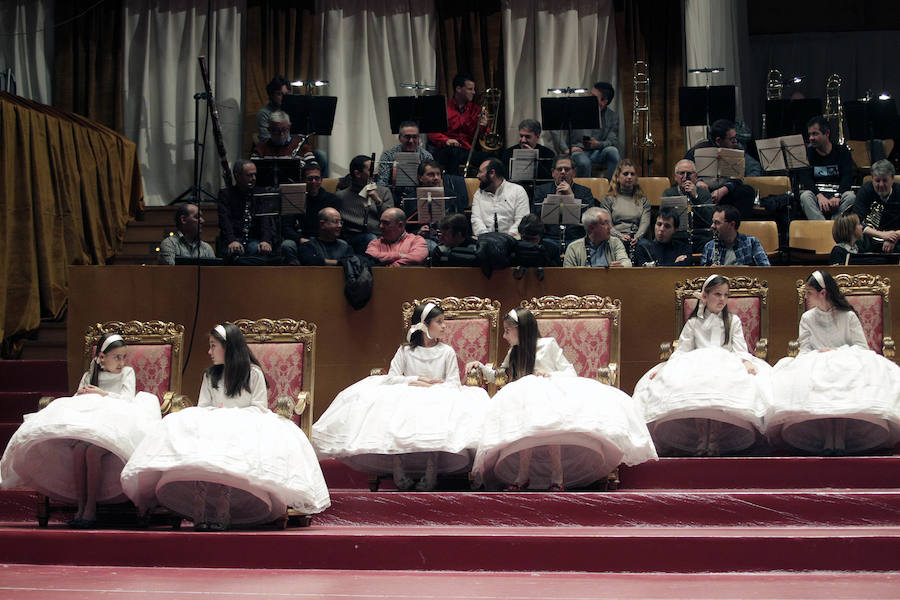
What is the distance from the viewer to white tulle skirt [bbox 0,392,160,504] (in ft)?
18.2

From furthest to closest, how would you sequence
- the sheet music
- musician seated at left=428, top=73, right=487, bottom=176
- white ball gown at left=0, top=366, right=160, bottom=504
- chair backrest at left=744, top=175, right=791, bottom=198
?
1. musician seated at left=428, top=73, right=487, bottom=176
2. chair backrest at left=744, top=175, right=791, bottom=198
3. the sheet music
4. white ball gown at left=0, top=366, right=160, bottom=504

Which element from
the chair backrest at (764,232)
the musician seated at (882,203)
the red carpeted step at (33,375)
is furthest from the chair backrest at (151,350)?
the musician seated at (882,203)

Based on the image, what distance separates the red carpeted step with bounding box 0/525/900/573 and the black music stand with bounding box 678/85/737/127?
575 cm

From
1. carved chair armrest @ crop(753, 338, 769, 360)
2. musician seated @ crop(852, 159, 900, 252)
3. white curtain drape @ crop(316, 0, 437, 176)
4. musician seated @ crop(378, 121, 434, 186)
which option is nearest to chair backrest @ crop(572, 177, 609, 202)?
musician seated @ crop(378, 121, 434, 186)

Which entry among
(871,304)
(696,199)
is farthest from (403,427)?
(696,199)

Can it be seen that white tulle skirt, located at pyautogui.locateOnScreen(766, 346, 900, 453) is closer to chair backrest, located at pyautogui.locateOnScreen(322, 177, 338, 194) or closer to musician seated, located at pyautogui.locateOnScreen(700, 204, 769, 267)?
musician seated, located at pyautogui.locateOnScreen(700, 204, 769, 267)

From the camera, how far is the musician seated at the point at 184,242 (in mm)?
8320

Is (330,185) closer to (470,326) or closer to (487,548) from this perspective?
(470,326)

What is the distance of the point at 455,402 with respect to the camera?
610cm

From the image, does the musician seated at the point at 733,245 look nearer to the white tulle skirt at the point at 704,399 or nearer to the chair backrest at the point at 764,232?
the chair backrest at the point at 764,232

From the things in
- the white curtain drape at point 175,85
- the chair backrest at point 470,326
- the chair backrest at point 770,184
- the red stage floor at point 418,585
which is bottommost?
the red stage floor at point 418,585

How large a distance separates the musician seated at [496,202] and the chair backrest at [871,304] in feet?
9.07

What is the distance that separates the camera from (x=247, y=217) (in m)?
8.83

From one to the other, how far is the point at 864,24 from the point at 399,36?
6.15 meters
